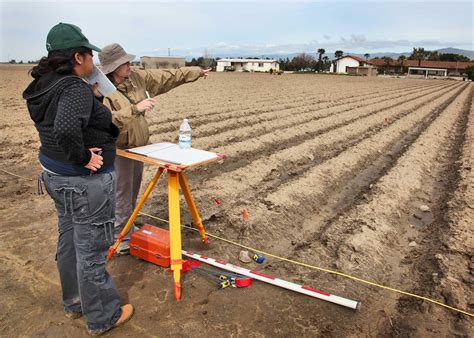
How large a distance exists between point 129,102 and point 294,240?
8.14 feet

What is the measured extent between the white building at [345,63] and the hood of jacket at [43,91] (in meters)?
99.4

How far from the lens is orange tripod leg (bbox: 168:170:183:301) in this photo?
323 cm

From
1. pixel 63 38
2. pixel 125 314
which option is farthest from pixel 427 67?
pixel 63 38

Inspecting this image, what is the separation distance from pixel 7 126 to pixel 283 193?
786 centimetres

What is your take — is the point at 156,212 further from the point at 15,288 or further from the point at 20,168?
the point at 20,168

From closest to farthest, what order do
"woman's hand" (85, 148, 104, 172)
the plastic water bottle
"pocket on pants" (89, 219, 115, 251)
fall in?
"woman's hand" (85, 148, 104, 172), "pocket on pants" (89, 219, 115, 251), the plastic water bottle

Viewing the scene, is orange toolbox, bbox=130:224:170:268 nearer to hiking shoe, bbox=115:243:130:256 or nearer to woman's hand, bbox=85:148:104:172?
hiking shoe, bbox=115:243:130:256

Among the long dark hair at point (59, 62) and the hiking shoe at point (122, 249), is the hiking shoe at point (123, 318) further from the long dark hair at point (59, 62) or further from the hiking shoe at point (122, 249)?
the long dark hair at point (59, 62)

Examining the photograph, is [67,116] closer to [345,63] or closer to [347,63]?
[347,63]

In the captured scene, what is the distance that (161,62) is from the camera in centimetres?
379

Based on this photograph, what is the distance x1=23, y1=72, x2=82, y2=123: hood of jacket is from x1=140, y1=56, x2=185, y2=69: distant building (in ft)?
4.56

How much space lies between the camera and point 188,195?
375cm

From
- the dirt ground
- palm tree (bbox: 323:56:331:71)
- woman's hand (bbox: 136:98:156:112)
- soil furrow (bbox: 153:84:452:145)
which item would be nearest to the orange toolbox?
the dirt ground

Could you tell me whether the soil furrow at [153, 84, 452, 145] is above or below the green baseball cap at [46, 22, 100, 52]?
below
